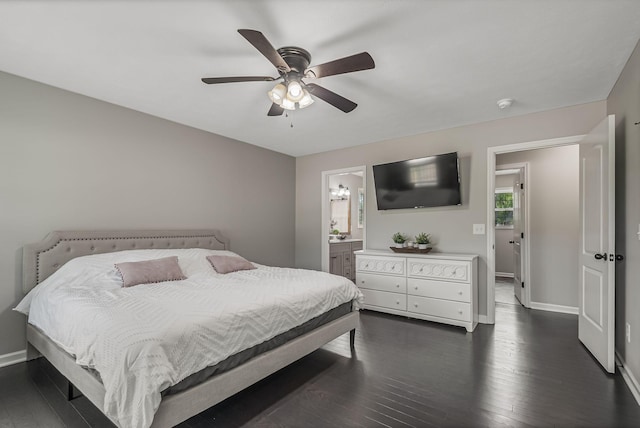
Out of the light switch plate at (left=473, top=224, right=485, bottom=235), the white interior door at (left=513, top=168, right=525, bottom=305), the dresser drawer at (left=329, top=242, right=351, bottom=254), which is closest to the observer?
the light switch plate at (left=473, top=224, right=485, bottom=235)

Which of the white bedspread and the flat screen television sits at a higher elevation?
the flat screen television

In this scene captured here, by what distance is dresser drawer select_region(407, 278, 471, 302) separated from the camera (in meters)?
3.61

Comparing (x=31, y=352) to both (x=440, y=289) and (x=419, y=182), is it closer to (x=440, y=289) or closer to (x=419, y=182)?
(x=440, y=289)

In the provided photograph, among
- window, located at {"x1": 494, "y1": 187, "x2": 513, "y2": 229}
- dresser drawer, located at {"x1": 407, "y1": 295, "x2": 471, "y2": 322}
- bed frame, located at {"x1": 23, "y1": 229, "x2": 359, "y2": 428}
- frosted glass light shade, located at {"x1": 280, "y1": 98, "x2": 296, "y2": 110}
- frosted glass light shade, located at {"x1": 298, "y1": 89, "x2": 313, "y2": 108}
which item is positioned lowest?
dresser drawer, located at {"x1": 407, "y1": 295, "x2": 471, "y2": 322}

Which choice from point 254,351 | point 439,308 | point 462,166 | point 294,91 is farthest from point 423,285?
point 294,91

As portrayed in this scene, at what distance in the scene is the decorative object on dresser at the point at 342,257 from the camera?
566 centimetres

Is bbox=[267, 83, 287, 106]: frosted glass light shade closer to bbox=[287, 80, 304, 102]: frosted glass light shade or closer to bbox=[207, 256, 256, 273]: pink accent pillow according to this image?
bbox=[287, 80, 304, 102]: frosted glass light shade

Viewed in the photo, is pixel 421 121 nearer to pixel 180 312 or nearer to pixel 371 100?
pixel 371 100

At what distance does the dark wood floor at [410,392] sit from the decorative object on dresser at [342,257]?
2.54m

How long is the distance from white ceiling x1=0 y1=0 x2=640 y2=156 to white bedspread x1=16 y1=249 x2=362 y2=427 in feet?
5.62

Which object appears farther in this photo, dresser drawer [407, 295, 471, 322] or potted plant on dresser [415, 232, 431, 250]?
potted plant on dresser [415, 232, 431, 250]

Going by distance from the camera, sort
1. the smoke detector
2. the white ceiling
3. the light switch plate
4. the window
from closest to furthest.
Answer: the white ceiling, the smoke detector, the light switch plate, the window

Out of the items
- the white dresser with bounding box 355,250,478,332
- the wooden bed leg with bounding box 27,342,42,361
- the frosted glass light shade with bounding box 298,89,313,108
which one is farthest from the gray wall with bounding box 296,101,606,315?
the wooden bed leg with bounding box 27,342,42,361

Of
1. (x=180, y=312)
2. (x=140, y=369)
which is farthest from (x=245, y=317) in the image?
(x=140, y=369)
